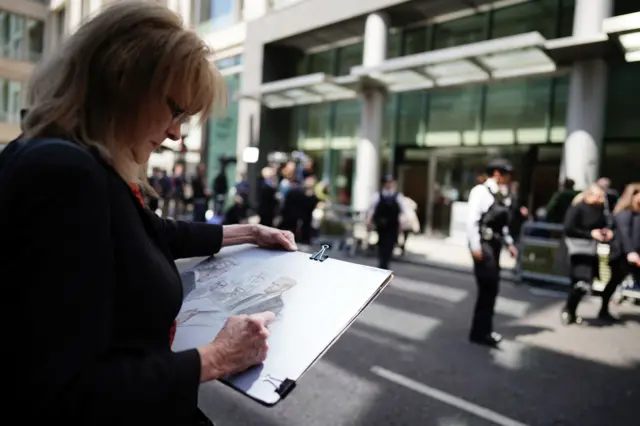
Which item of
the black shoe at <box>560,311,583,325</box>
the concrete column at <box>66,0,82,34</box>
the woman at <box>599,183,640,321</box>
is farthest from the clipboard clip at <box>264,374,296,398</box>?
the concrete column at <box>66,0,82,34</box>

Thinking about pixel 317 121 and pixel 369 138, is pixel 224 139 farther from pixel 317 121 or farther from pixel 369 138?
pixel 369 138

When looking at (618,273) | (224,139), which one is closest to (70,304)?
(618,273)

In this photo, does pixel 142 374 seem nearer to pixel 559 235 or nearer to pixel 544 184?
pixel 559 235

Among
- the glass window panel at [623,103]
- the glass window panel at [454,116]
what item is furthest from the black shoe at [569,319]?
the glass window panel at [454,116]

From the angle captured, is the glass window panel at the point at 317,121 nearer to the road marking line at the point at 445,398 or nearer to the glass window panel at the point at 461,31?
the glass window panel at the point at 461,31

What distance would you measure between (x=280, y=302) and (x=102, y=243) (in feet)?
1.69

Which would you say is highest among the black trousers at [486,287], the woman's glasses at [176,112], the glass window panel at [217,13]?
the glass window panel at [217,13]

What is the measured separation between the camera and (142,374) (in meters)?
0.81

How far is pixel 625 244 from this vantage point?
5.84m

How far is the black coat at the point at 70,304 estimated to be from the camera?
731mm

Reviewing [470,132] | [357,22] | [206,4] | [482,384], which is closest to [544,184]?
[470,132]

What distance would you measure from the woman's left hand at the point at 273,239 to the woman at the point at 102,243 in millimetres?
392

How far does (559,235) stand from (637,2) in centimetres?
603

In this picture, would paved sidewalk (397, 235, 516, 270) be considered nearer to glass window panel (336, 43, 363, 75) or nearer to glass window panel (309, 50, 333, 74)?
glass window panel (336, 43, 363, 75)
